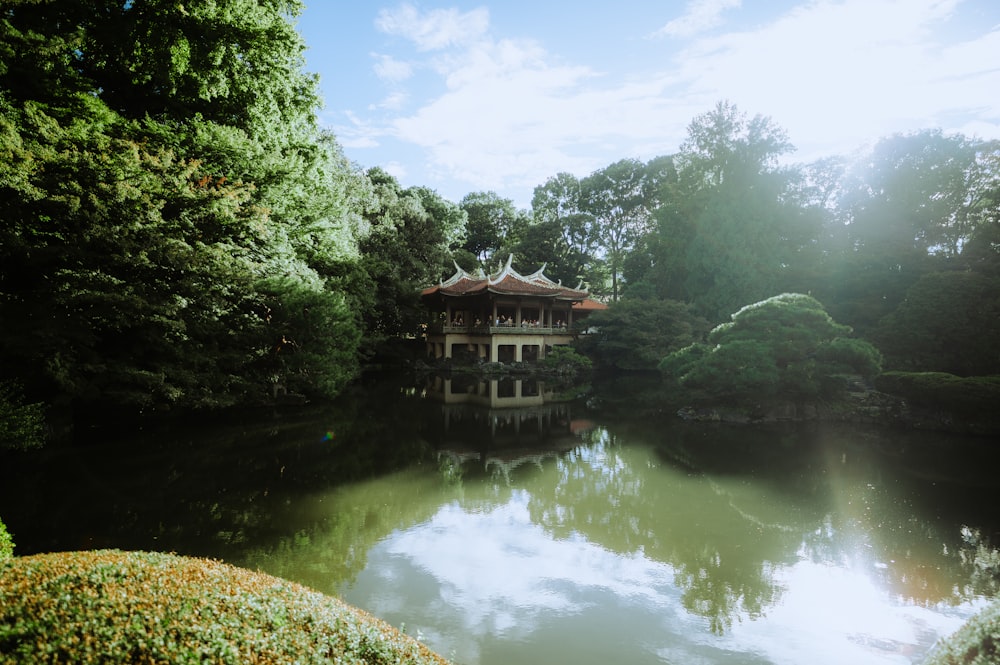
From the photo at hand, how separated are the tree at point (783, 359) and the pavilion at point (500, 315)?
11774mm

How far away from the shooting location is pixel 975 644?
2621mm

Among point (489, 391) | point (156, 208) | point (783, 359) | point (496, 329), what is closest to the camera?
point (156, 208)

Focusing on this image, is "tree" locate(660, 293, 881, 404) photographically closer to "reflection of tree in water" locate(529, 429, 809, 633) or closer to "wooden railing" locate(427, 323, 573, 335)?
"reflection of tree in water" locate(529, 429, 809, 633)

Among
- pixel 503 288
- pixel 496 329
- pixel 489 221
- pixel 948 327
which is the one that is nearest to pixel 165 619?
pixel 948 327

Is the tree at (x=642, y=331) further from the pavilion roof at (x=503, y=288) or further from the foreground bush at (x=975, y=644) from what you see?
the foreground bush at (x=975, y=644)

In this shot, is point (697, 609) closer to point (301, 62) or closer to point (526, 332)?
point (301, 62)

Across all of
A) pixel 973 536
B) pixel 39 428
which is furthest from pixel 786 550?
pixel 39 428

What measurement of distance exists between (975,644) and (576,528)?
163 inches

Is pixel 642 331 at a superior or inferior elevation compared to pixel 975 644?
superior

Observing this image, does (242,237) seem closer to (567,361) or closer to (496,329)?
(496,329)

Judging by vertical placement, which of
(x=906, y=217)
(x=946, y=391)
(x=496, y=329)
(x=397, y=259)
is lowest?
(x=946, y=391)

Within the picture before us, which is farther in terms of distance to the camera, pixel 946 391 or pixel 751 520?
pixel 946 391

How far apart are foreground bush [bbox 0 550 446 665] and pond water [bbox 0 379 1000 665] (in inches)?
59.1

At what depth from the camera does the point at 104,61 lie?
1052 centimetres
